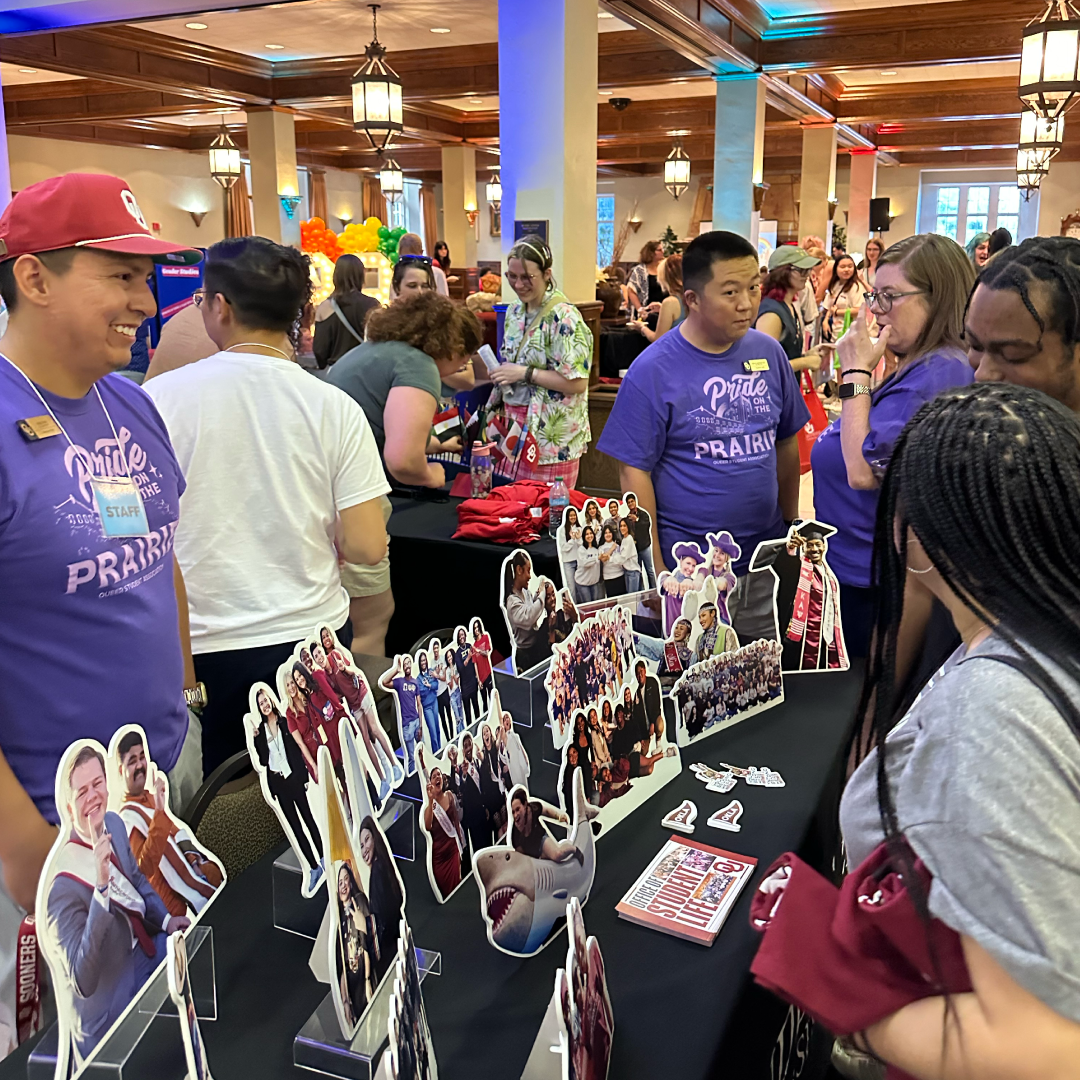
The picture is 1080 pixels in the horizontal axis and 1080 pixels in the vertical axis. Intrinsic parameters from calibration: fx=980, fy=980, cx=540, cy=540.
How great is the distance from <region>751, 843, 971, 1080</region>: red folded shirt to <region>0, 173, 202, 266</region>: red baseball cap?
3.55 feet

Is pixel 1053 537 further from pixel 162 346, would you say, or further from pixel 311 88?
pixel 311 88

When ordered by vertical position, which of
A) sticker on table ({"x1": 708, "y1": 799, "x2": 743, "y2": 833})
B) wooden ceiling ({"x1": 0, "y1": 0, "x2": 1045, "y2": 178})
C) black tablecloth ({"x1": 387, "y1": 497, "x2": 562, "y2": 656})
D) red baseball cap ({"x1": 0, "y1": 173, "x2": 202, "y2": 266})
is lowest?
black tablecloth ({"x1": 387, "y1": 497, "x2": 562, "y2": 656})

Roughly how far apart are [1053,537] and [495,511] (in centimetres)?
220

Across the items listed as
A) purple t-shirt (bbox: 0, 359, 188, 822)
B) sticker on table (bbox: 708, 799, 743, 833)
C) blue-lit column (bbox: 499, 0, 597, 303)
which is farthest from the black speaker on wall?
purple t-shirt (bbox: 0, 359, 188, 822)

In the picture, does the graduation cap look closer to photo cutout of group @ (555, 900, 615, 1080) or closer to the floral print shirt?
photo cutout of group @ (555, 900, 615, 1080)

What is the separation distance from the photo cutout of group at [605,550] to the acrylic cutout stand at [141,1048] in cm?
109

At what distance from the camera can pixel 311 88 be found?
927cm

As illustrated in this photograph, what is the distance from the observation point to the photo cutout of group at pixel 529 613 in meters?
1.59

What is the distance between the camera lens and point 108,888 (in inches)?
32.6

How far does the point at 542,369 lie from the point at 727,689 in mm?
2311

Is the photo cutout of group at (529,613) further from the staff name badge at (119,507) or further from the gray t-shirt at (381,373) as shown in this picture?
the gray t-shirt at (381,373)

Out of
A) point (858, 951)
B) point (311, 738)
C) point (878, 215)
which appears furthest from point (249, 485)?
point (878, 215)

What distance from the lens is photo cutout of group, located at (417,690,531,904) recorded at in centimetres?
111

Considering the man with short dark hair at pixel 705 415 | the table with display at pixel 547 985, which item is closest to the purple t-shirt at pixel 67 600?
the table with display at pixel 547 985
